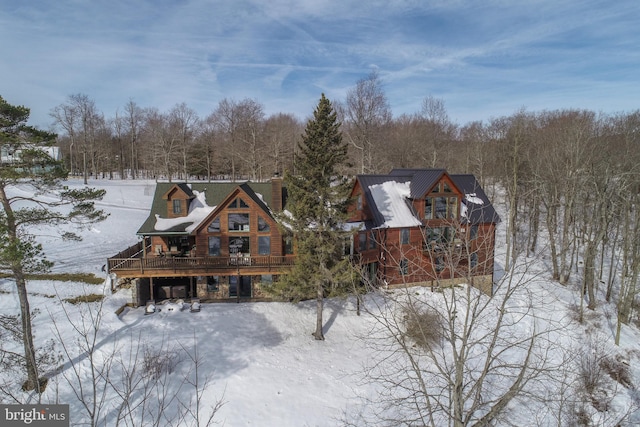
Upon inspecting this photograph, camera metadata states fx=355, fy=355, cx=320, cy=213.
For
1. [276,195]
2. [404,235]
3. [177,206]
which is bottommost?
[404,235]

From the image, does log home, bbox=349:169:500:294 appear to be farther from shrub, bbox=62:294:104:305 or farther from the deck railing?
shrub, bbox=62:294:104:305

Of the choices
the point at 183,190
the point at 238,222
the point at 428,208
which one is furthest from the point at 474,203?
the point at 183,190

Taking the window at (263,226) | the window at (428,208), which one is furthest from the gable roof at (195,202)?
the window at (428,208)

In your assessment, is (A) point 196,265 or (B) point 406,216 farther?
(B) point 406,216

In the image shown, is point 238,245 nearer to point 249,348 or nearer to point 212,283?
point 212,283

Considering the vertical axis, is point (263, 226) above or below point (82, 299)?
above

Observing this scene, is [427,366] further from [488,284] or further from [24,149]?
[24,149]

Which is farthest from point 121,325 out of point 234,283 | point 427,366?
point 427,366
